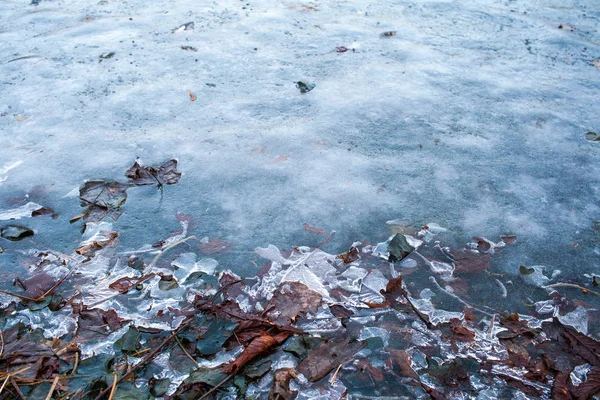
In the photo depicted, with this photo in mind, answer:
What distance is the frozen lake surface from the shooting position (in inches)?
82.0

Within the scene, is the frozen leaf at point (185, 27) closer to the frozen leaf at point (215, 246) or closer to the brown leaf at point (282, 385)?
the frozen leaf at point (215, 246)

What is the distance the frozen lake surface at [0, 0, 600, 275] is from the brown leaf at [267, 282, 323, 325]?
19 centimetres

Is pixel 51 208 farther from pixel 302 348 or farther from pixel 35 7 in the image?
pixel 35 7

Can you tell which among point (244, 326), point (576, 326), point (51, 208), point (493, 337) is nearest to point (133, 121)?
point (51, 208)

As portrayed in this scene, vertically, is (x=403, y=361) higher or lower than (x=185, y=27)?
lower

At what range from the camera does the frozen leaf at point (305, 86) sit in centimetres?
298

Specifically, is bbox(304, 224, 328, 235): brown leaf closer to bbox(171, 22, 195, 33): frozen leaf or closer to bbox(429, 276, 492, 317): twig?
bbox(429, 276, 492, 317): twig

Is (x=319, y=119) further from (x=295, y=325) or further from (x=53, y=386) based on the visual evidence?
(x=53, y=386)

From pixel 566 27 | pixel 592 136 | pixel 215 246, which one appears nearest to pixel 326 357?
pixel 215 246

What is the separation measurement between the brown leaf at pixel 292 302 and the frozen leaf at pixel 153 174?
882 millimetres

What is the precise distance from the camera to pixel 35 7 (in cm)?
428

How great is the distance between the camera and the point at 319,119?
8.93ft

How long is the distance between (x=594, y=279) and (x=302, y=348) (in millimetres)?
1183

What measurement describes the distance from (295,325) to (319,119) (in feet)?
4.72
